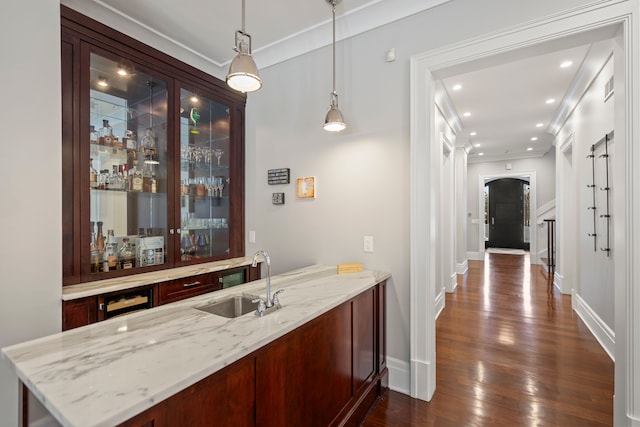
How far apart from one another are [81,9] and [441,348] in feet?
14.0

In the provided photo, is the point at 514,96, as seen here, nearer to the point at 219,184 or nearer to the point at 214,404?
the point at 219,184

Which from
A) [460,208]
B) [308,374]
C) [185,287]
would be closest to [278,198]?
[185,287]

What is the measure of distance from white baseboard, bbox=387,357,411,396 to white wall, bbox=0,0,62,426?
225cm

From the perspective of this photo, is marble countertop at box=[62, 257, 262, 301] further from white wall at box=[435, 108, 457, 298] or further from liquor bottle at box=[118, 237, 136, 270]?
white wall at box=[435, 108, 457, 298]

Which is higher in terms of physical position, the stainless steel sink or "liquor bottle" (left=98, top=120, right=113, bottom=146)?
"liquor bottle" (left=98, top=120, right=113, bottom=146)

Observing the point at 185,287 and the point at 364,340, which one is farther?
the point at 185,287

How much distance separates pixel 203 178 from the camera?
119 inches

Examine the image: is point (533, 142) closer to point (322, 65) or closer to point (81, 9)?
point (322, 65)

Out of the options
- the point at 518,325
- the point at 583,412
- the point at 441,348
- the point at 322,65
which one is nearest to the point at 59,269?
the point at 322,65

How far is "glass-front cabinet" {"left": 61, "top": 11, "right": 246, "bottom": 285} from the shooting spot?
2043 millimetres

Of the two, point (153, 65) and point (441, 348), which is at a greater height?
point (153, 65)

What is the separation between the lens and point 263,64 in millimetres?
3113

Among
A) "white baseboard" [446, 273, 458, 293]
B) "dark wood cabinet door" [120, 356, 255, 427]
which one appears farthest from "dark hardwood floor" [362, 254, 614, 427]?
"dark wood cabinet door" [120, 356, 255, 427]

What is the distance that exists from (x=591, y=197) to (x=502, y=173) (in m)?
5.59
